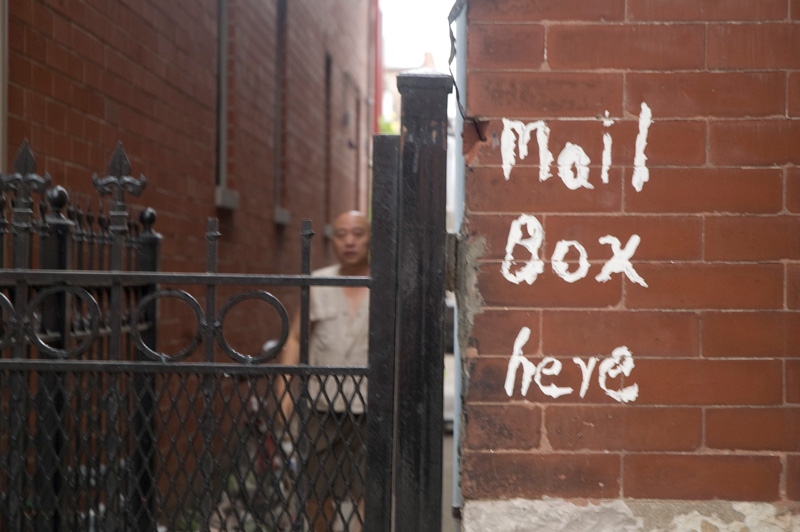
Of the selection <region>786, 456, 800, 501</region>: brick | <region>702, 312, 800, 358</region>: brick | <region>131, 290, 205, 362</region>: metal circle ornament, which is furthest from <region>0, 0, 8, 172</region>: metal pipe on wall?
<region>786, 456, 800, 501</region>: brick

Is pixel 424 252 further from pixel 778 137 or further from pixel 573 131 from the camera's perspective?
pixel 778 137

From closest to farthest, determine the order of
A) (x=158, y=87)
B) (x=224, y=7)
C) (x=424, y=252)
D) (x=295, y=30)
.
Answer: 1. (x=424, y=252)
2. (x=158, y=87)
3. (x=224, y=7)
4. (x=295, y=30)

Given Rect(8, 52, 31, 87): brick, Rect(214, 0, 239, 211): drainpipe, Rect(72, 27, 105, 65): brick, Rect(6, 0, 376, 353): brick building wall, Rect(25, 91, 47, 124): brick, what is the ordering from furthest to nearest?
Rect(214, 0, 239, 211): drainpipe
Rect(72, 27, 105, 65): brick
Rect(6, 0, 376, 353): brick building wall
Rect(25, 91, 47, 124): brick
Rect(8, 52, 31, 87): brick

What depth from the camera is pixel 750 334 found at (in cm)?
273

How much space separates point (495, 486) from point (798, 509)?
85cm

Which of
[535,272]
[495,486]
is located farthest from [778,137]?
[495,486]

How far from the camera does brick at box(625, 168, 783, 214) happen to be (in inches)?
107

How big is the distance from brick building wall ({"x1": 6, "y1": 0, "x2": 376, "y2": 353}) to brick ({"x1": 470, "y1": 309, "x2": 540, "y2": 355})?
2244 mm

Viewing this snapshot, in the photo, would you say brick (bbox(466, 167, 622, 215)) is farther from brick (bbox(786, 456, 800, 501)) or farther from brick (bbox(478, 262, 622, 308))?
brick (bbox(786, 456, 800, 501))

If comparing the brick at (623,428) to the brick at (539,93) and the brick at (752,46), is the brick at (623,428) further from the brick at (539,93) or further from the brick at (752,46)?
the brick at (752,46)

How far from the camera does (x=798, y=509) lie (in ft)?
9.01

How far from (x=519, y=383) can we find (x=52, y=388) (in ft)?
4.33

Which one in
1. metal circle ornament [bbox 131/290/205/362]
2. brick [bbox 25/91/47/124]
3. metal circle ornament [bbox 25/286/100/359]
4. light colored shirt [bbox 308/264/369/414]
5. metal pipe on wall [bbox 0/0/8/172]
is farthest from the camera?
light colored shirt [bbox 308/264/369/414]

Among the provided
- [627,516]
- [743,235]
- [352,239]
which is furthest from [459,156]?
[352,239]
